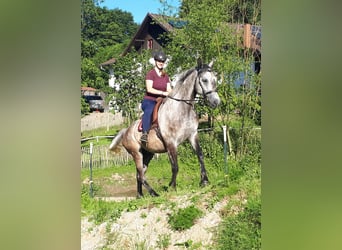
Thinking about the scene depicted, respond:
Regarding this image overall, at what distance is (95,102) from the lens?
4246 mm

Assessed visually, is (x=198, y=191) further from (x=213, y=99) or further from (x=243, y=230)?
(x=213, y=99)

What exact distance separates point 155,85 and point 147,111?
0.79ft

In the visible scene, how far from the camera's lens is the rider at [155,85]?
4258 millimetres

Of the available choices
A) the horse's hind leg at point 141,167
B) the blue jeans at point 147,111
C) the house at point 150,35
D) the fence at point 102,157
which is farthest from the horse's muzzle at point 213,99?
the fence at point 102,157

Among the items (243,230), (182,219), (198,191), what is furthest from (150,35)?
(243,230)

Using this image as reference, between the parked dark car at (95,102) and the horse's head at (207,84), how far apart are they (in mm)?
869

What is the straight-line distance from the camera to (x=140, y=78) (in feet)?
14.0

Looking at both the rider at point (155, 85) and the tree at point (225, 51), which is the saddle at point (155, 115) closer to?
the rider at point (155, 85)

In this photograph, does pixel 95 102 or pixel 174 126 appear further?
pixel 174 126
